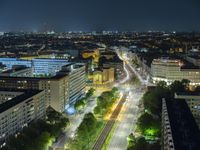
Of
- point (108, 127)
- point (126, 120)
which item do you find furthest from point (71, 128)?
point (126, 120)

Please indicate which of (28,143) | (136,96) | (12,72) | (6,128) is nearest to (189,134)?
(28,143)

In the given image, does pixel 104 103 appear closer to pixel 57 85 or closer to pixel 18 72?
pixel 57 85

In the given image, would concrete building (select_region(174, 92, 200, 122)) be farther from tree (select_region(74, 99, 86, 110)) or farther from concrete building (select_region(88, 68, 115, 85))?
concrete building (select_region(88, 68, 115, 85))

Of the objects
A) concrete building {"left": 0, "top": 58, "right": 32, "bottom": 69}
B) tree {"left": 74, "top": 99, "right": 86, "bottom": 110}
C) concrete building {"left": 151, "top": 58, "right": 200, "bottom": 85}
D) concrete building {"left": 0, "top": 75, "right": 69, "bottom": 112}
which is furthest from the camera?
concrete building {"left": 0, "top": 58, "right": 32, "bottom": 69}

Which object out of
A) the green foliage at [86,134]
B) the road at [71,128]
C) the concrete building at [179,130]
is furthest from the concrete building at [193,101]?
the road at [71,128]

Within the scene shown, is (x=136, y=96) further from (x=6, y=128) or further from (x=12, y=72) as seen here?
(x=6, y=128)

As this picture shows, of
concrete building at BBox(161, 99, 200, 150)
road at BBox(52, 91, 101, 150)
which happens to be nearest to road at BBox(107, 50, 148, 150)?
road at BBox(52, 91, 101, 150)
